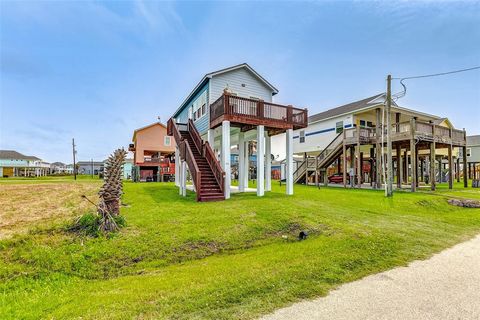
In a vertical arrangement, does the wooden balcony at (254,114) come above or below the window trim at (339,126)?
below

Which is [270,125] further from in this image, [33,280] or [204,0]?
[33,280]

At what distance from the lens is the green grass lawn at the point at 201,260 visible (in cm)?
371

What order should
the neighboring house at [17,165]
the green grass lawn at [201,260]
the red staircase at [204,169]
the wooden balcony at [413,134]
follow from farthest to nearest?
the neighboring house at [17,165] < the wooden balcony at [413,134] < the red staircase at [204,169] < the green grass lawn at [201,260]

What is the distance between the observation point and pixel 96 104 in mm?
26531

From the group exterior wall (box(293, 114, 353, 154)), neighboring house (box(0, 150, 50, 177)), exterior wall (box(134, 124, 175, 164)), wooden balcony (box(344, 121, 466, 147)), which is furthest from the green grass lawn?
neighboring house (box(0, 150, 50, 177))

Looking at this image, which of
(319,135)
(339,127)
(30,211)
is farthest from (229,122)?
(319,135)

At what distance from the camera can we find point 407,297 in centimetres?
396

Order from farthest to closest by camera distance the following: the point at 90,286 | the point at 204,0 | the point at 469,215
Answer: the point at 204,0 < the point at 469,215 < the point at 90,286

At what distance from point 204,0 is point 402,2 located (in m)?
10.0

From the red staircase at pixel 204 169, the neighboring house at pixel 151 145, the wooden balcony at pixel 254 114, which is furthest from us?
the neighboring house at pixel 151 145

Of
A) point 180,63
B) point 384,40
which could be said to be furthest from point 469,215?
point 180,63

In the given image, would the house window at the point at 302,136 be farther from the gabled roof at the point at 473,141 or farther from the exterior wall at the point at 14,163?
the exterior wall at the point at 14,163

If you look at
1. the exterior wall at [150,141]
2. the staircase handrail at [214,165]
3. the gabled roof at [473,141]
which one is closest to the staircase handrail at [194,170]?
the staircase handrail at [214,165]

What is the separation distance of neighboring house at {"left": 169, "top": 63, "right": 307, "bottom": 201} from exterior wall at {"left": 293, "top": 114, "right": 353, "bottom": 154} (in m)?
11.1
